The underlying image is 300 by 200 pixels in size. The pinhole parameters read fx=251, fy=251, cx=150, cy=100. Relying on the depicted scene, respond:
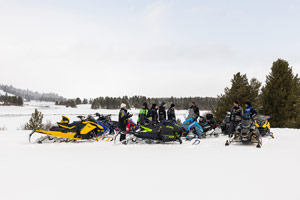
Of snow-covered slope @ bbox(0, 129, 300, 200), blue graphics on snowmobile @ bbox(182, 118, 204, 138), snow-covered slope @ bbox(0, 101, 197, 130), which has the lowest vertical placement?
snow-covered slope @ bbox(0, 101, 197, 130)

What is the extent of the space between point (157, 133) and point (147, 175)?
4306mm

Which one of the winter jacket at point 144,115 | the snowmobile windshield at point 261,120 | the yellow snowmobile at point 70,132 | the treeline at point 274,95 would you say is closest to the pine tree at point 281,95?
the treeline at point 274,95

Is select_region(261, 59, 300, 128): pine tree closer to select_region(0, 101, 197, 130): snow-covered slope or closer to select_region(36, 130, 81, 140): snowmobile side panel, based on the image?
select_region(0, 101, 197, 130): snow-covered slope

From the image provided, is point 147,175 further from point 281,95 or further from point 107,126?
point 281,95

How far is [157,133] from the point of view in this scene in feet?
29.6

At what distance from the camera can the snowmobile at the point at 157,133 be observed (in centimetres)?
897

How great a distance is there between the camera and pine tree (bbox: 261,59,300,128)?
940 inches

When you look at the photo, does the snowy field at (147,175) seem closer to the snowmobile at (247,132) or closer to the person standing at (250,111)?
the snowmobile at (247,132)

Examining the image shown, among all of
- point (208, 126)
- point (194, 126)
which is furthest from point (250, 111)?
point (208, 126)

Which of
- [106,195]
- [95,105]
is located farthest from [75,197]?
[95,105]

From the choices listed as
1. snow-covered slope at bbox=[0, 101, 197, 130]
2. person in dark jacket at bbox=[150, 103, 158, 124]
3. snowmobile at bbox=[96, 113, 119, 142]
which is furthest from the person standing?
snow-covered slope at bbox=[0, 101, 197, 130]

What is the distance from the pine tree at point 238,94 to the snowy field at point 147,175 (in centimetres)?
1865

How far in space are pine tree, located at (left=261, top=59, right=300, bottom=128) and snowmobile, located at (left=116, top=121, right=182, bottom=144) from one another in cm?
1836

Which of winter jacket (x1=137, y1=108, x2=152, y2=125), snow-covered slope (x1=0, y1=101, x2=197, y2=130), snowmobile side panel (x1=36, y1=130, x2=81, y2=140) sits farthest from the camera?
snow-covered slope (x1=0, y1=101, x2=197, y2=130)
